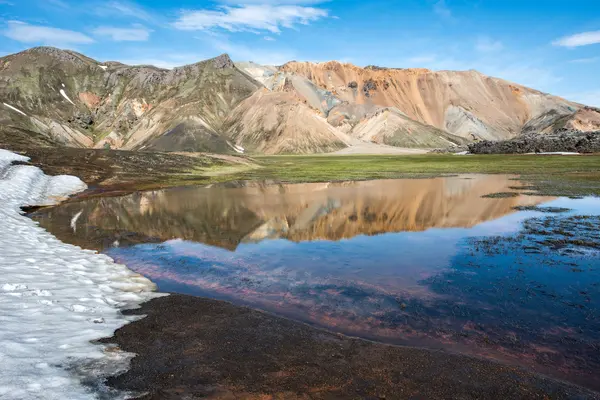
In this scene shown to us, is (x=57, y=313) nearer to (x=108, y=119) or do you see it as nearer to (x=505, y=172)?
(x=505, y=172)

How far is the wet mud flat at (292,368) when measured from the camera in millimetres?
6688

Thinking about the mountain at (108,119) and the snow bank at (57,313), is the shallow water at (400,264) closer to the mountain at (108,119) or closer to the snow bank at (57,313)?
the snow bank at (57,313)

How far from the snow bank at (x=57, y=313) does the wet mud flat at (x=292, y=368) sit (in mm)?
637

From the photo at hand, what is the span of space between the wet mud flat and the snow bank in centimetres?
64

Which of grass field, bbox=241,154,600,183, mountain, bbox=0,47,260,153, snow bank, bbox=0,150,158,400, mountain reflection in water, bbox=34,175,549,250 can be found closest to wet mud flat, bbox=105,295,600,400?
snow bank, bbox=0,150,158,400

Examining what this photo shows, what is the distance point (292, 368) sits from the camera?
7.48 metres

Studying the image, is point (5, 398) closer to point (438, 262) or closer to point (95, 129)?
point (438, 262)

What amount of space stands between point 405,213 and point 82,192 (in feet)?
104

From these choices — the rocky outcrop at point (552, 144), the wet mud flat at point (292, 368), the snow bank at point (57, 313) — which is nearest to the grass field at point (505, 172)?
the rocky outcrop at point (552, 144)

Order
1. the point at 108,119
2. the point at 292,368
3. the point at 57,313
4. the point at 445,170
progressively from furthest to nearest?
the point at 108,119, the point at 445,170, the point at 57,313, the point at 292,368

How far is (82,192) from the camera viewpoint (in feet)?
131

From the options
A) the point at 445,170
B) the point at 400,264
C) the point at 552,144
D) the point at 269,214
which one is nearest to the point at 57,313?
the point at 400,264

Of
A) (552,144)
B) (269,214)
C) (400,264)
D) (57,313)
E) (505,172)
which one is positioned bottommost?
(400,264)

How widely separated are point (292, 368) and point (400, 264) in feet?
27.7
